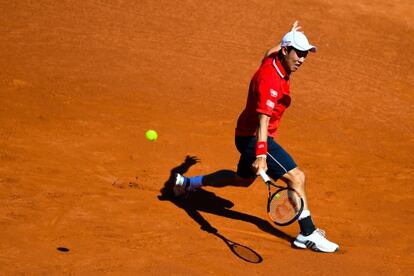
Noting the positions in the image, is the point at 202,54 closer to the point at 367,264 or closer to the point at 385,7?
the point at 385,7

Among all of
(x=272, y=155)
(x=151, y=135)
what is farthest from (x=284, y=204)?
(x=151, y=135)

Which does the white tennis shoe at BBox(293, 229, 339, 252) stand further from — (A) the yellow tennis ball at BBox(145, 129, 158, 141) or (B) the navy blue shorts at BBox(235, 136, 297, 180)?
(A) the yellow tennis ball at BBox(145, 129, 158, 141)

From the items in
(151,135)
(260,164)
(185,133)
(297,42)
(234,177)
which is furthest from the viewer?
(185,133)

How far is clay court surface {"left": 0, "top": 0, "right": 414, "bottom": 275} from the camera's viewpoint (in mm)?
6383

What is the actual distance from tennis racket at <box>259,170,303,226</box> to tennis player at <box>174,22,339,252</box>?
0.26m

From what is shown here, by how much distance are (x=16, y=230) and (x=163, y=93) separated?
15.8 feet

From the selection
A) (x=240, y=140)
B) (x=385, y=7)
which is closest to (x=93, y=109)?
(x=240, y=140)

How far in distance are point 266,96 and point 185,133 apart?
3290mm

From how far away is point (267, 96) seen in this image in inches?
249

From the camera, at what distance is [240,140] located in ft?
22.5

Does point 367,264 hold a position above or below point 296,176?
below

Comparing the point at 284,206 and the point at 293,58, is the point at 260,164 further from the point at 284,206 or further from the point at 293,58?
the point at 293,58

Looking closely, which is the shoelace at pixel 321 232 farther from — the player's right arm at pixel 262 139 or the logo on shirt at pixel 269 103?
the logo on shirt at pixel 269 103

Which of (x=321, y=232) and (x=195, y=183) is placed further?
(x=195, y=183)
